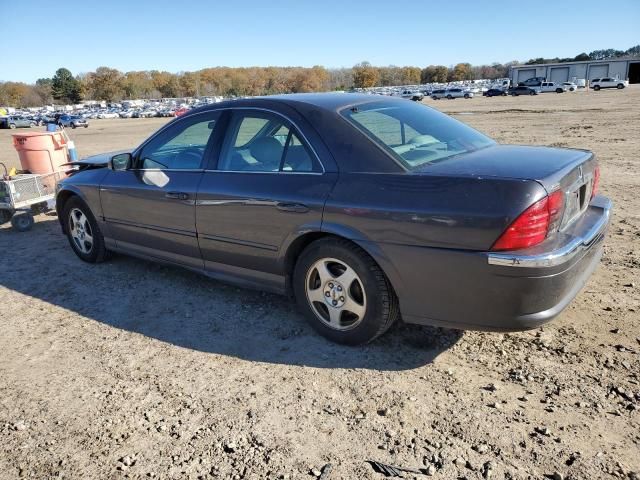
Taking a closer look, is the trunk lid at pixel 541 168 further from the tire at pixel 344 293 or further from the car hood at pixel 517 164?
the tire at pixel 344 293

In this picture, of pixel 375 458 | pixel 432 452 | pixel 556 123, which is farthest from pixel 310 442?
pixel 556 123

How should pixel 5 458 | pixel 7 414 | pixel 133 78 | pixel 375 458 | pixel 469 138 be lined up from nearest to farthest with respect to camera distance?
pixel 375 458 → pixel 5 458 → pixel 7 414 → pixel 469 138 → pixel 133 78

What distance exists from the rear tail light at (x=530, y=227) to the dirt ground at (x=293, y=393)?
2.90 ft

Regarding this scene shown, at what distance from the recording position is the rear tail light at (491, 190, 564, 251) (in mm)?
2717

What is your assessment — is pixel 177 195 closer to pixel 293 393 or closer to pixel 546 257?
pixel 293 393

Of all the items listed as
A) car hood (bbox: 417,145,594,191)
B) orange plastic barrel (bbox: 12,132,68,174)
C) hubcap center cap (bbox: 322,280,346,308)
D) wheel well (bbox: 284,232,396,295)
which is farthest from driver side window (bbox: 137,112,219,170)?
orange plastic barrel (bbox: 12,132,68,174)

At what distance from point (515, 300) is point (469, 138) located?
5.22ft

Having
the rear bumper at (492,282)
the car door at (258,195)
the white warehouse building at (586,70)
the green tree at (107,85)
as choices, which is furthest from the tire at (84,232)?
the green tree at (107,85)

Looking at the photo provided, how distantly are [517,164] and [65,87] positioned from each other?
161367 mm

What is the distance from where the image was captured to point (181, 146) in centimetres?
455

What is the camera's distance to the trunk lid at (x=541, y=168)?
2.91 metres

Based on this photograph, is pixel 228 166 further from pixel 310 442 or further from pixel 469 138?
pixel 310 442

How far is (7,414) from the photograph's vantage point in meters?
3.07

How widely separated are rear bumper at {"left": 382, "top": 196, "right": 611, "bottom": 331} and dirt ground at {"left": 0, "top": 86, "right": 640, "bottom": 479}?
0.43 metres
